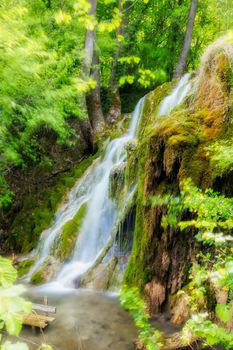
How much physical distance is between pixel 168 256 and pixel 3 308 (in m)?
4.36

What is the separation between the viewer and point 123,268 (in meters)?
6.92

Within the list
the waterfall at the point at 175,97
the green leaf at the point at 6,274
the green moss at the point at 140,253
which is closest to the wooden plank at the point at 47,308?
the green moss at the point at 140,253

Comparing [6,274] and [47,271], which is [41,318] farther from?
[6,274]

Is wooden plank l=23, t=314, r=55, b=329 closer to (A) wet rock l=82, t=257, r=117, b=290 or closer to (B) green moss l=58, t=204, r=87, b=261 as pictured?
(A) wet rock l=82, t=257, r=117, b=290

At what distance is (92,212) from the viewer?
29.7 ft

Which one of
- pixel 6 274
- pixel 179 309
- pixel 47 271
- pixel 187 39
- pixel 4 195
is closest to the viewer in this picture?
pixel 6 274

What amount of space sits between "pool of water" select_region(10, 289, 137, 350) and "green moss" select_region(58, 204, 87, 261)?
1956mm

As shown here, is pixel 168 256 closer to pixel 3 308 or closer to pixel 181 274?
pixel 181 274

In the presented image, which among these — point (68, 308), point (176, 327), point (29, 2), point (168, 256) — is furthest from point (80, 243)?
point (29, 2)

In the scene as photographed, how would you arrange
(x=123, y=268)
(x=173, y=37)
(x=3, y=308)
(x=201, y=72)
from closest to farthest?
(x=3, y=308) < (x=201, y=72) < (x=123, y=268) < (x=173, y=37)

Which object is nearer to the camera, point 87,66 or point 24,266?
point 24,266

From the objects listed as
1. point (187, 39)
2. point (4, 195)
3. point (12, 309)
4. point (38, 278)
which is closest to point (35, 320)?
point (38, 278)

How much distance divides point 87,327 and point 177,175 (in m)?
2.68

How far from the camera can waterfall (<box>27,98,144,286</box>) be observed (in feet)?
26.3
